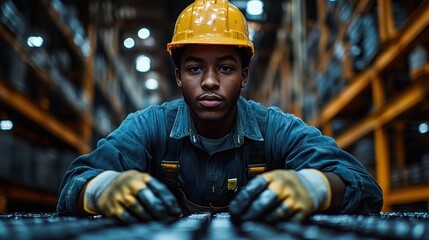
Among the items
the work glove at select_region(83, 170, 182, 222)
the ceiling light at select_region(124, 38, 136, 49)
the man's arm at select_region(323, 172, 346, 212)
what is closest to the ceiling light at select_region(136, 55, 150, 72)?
the ceiling light at select_region(124, 38, 136, 49)

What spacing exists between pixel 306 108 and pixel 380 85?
425cm

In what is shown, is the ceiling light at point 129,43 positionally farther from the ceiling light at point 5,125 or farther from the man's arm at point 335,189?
the man's arm at point 335,189

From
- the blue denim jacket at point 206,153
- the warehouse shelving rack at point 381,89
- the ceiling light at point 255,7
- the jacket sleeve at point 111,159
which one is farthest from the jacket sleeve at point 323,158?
the ceiling light at point 255,7

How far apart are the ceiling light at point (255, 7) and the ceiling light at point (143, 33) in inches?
126

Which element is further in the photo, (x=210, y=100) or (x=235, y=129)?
(x=235, y=129)

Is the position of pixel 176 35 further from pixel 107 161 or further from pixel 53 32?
pixel 53 32

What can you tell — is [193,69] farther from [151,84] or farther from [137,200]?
[151,84]

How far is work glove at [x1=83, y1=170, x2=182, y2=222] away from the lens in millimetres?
1531

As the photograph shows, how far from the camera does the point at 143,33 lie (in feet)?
46.1

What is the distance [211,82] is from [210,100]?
0.30 ft

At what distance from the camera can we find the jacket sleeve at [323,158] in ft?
6.23

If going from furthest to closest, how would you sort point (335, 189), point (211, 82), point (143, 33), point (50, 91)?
point (143, 33) < point (50, 91) < point (211, 82) < point (335, 189)

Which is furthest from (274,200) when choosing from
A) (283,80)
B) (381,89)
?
(283,80)

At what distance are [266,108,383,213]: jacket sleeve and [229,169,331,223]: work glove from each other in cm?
33
